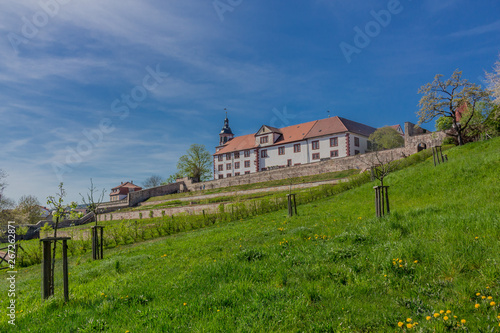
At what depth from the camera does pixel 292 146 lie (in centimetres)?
6062

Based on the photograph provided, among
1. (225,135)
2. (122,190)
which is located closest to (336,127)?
(225,135)

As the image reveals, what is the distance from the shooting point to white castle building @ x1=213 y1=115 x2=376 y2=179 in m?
54.6

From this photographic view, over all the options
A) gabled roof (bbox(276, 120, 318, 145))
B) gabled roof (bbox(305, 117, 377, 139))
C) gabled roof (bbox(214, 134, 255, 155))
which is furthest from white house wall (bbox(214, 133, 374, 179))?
gabled roof (bbox(214, 134, 255, 155))

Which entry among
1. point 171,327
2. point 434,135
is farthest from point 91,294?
point 434,135

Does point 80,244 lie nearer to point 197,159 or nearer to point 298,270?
point 298,270

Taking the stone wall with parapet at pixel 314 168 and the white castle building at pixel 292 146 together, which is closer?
the stone wall with parapet at pixel 314 168

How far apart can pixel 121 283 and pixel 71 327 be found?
7.90ft

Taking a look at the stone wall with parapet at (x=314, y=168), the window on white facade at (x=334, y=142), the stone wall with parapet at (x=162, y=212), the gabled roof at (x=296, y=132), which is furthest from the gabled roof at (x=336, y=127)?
the stone wall with parapet at (x=162, y=212)

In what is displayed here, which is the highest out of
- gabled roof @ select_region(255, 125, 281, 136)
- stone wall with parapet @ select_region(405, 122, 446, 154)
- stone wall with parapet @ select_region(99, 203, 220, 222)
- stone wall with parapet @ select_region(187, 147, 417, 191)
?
gabled roof @ select_region(255, 125, 281, 136)

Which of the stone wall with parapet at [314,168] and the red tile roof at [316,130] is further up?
the red tile roof at [316,130]

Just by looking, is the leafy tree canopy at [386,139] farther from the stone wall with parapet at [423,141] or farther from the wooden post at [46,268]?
the wooden post at [46,268]

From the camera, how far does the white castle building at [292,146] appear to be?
5459cm

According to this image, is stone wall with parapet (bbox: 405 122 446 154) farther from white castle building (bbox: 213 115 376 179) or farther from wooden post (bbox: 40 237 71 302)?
wooden post (bbox: 40 237 71 302)

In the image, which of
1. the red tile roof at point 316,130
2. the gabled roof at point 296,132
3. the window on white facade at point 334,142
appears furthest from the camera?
the gabled roof at point 296,132
